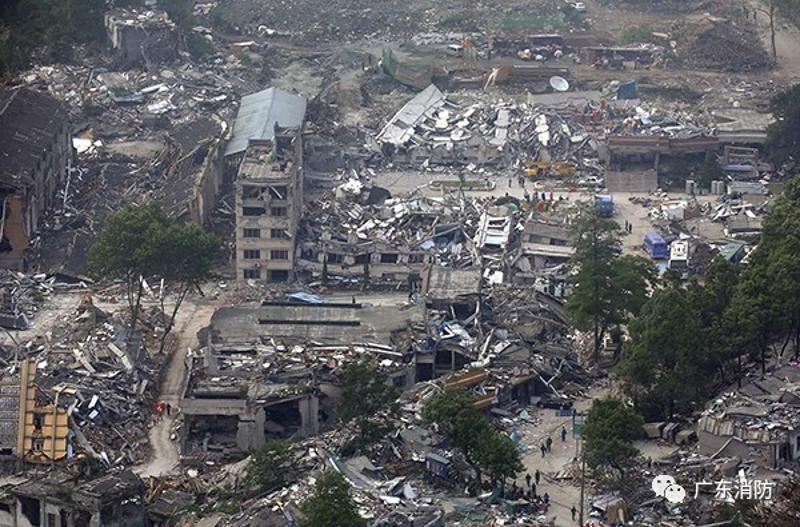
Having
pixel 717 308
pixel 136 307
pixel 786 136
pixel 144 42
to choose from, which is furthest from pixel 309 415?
pixel 144 42

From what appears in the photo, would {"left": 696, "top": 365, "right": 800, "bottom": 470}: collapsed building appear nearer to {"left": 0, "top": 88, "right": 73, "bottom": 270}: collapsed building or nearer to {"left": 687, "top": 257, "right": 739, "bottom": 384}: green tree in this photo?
{"left": 687, "top": 257, "right": 739, "bottom": 384}: green tree

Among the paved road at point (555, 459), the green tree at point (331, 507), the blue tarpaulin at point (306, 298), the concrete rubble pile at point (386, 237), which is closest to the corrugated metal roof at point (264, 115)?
the concrete rubble pile at point (386, 237)

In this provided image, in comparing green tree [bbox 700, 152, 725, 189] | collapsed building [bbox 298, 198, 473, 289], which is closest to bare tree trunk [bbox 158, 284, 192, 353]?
collapsed building [bbox 298, 198, 473, 289]

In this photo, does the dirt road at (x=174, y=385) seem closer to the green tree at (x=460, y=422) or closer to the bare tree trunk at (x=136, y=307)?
the bare tree trunk at (x=136, y=307)

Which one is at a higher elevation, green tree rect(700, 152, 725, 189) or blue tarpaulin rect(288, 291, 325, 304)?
green tree rect(700, 152, 725, 189)

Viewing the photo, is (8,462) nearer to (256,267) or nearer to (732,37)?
(256,267)

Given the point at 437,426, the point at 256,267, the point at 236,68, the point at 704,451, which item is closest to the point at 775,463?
the point at 704,451
